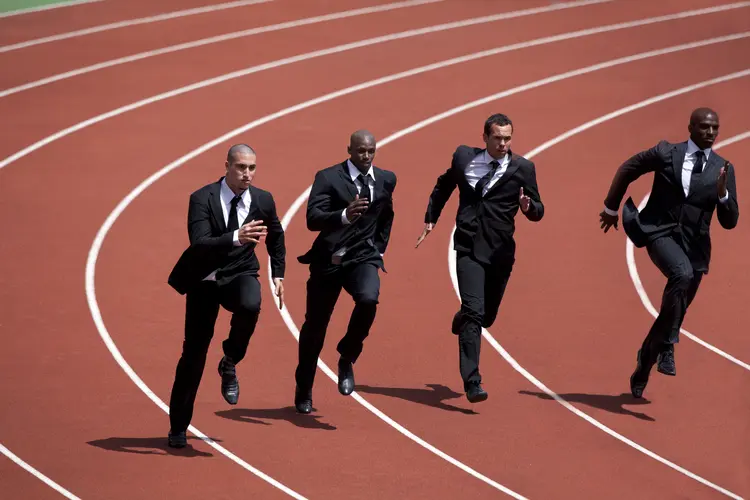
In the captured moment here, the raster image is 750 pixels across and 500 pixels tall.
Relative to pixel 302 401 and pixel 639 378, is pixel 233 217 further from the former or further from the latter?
pixel 639 378

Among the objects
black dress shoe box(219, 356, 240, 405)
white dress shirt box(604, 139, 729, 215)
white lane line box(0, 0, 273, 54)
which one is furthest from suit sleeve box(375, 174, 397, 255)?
white lane line box(0, 0, 273, 54)

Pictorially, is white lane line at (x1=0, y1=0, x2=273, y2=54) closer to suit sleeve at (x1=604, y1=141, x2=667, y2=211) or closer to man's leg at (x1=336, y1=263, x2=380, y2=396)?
man's leg at (x1=336, y1=263, x2=380, y2=396)

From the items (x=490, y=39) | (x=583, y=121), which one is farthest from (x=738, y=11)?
(x=583, y=121)

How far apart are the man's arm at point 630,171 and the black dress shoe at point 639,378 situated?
1157 millimetres

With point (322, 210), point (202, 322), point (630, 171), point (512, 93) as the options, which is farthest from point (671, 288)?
point (512, 93)

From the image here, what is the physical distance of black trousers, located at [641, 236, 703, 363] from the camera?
11.9 meters

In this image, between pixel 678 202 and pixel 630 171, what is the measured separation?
45cm

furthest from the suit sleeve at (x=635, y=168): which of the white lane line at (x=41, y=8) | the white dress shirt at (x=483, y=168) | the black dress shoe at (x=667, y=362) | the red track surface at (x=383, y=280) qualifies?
the white lane line at (x=41, y=8)

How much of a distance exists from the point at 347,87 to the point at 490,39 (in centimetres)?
322

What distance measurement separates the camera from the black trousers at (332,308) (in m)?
11.3

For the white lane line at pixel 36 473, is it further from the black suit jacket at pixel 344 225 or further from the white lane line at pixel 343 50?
the white lane line at pixel 343 50

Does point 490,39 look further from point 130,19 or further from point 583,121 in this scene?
point 130,19

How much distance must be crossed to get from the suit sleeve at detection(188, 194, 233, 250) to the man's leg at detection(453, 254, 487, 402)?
217 centimetres

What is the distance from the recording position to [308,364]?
11.6 meters
